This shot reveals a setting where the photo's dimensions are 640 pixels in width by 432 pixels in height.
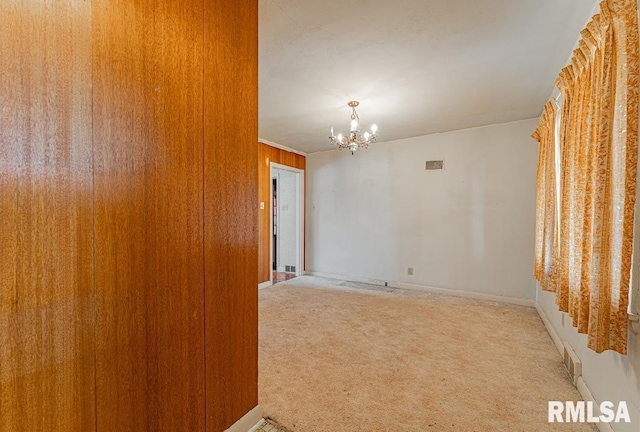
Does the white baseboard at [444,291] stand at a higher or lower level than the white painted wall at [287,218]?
lower

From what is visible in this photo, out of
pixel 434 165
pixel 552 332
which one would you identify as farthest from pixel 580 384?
pixel 434 165

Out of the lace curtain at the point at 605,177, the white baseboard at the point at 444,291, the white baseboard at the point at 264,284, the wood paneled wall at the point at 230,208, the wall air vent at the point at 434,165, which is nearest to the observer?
the lace curtain at the point at 605,177

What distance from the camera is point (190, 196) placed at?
1.33m

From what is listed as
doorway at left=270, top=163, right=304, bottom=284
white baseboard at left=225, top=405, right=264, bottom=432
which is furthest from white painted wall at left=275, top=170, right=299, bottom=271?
white baseboard at left=225, top=405, right=264, bottom=432

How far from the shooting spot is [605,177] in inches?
57.1

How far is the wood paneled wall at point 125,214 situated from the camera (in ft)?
2.73

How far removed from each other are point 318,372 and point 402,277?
300cm

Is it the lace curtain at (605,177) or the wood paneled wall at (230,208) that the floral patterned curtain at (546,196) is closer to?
the lace curtain at (605,177)

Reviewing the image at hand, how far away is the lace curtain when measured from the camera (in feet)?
4.30

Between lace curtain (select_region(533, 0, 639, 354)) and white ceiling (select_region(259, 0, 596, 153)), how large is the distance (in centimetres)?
45

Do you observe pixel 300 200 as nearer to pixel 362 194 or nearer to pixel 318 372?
pixel 362 194

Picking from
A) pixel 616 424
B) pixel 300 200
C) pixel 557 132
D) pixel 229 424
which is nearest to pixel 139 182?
pixel 229 424

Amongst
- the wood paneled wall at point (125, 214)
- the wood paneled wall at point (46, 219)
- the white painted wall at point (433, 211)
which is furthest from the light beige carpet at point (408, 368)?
the wood paneled wall at point (46, 219)

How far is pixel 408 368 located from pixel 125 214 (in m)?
2.28
